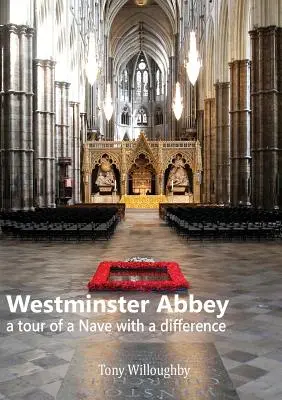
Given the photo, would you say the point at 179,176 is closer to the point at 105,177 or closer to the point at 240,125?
the point at 105,177

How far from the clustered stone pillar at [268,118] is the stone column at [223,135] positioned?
11997mm

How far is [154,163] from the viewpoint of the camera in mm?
45156

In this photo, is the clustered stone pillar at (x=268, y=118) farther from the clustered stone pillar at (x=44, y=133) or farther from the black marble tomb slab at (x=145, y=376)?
the black marble tomb slab at (x=145, y=376)

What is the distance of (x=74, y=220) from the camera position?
19188mm

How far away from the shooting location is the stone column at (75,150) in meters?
41.4

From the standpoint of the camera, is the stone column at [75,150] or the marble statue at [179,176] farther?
the marble statue at [179,176]

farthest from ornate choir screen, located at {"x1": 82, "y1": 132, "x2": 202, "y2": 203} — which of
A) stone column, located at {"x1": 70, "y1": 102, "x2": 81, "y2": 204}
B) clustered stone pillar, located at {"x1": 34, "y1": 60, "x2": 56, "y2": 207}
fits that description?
clustered stone pillar, located at {"x1": 34, "y1": 60, "x2": 56, "y2": 207}

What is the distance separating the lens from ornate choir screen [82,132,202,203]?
44562 mm

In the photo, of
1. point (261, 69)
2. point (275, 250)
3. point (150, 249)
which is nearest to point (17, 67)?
point (261, 69)

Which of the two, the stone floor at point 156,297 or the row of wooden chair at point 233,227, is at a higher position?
the row of wooden chair at point 233,227

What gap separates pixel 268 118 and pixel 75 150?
69.1 feet

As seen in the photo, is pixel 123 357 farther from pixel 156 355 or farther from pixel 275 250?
pixel 275 250

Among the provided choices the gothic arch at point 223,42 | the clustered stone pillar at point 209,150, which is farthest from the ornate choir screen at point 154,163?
the gothic arch at point 223,42

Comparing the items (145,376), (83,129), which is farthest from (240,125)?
(145,376)
